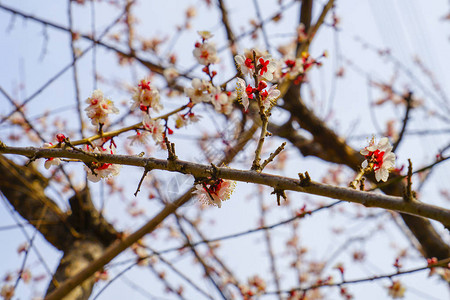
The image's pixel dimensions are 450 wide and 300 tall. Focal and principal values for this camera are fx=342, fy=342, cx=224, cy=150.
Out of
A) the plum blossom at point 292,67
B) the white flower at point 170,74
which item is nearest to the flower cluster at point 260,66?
the plum blossom at point 292,67

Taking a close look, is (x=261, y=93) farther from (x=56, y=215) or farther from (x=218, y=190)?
(x=56, y=215)

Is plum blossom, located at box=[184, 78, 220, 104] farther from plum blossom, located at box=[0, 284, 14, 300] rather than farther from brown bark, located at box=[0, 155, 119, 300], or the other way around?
plum blossom, located at box=[0, 284, 14, 300]

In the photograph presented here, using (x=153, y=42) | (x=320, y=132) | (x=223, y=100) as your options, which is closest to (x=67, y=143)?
(x=223, y=100)

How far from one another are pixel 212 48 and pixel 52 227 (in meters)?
2.28

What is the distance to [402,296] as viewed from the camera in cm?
315

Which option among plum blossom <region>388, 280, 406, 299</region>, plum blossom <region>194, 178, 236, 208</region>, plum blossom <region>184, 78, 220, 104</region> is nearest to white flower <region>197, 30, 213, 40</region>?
plum blossom <region>184, 78, 220, 104</region>

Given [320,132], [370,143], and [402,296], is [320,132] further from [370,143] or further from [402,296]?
[370,143]

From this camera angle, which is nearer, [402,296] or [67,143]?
[67,143]

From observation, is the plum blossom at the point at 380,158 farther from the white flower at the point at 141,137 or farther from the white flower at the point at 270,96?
the white flower at the point at 141,137

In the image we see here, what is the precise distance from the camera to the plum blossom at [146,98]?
1.64 meters

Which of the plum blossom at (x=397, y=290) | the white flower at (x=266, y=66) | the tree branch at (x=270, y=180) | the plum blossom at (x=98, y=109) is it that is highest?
the plum blossom at (x=98, y=109)

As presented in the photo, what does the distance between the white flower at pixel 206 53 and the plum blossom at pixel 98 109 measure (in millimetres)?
472

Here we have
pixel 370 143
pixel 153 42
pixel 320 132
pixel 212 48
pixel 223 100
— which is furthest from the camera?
pixel 153 42

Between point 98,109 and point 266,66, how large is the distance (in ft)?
2.58
